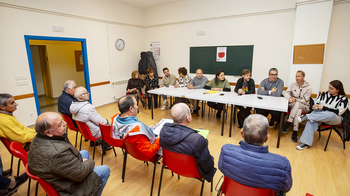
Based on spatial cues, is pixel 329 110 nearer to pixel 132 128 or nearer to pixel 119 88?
pixel 132 128

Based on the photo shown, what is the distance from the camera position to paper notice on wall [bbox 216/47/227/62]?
5.39 meters

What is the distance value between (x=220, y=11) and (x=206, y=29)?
24.8 inches

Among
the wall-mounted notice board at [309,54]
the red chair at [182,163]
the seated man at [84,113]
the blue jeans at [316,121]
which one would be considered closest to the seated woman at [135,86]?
the seated man at [84,113]

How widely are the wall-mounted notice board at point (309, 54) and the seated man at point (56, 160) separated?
4689 mm

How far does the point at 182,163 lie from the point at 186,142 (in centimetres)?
25

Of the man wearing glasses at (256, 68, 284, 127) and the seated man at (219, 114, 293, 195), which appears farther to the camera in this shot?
the man wearing glasses at (256, 68, 284, 127)

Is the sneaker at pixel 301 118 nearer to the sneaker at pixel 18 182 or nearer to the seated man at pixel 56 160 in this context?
the seated man at pixel 56 160

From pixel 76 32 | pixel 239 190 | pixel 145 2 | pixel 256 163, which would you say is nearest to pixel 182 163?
pixel 239 190

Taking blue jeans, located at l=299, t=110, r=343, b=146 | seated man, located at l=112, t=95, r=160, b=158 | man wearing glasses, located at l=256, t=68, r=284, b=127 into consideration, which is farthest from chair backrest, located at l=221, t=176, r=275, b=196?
man wearing glasses, located at l=256, t=68, r=284, b=127

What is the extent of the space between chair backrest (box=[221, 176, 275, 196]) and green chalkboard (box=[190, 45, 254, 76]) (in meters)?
4.34

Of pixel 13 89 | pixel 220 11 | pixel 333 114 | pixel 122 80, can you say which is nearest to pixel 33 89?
pixel 13 89

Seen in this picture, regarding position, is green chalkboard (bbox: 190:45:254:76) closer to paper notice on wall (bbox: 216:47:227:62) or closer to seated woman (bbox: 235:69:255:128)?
paper notice on wall (bbox: 216:47:227:62)

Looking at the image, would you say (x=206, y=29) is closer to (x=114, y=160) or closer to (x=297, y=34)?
(x=297, y=34)

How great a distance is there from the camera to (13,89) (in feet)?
12.8
